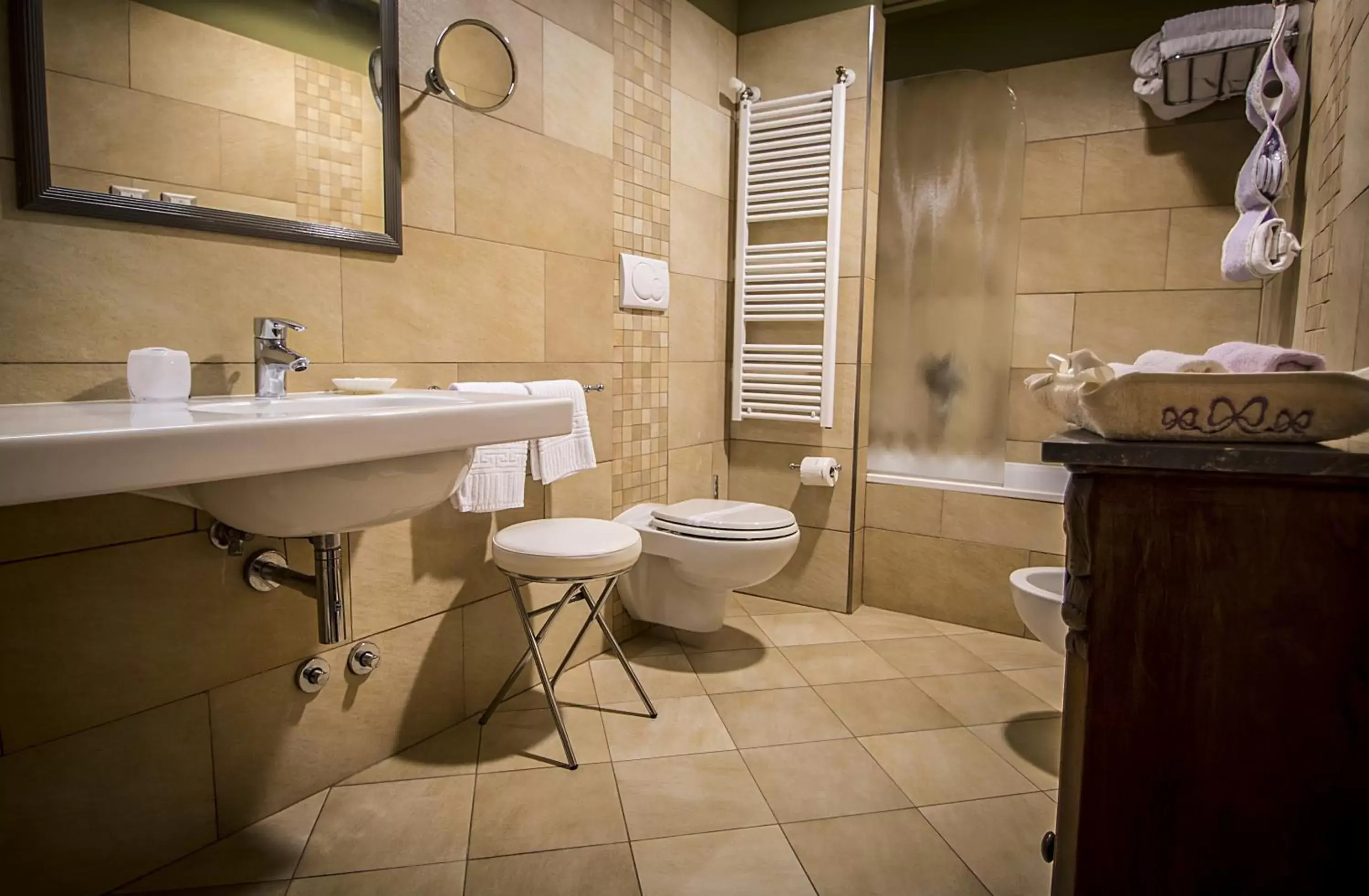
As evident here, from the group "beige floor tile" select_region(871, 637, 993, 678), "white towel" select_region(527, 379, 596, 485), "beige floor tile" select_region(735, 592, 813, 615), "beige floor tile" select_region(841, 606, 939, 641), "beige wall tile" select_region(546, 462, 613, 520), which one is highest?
"white towel" select_region(527, 379, 596, 485)

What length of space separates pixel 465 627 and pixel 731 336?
1595 millimetres

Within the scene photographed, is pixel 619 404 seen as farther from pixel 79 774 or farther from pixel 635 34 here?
pixel 79 774

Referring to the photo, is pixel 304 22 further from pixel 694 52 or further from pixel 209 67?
pixel 694 52

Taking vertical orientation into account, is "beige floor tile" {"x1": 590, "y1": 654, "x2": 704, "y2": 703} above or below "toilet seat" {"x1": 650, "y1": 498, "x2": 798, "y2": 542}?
below

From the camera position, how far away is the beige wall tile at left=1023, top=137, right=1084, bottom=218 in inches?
116

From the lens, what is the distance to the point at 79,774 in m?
1.31

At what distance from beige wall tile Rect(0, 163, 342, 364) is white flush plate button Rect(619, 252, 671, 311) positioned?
0.99 metres

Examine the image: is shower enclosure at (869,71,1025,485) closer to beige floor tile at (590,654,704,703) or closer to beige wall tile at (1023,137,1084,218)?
beige wall tile at (1023,137,1084,218)

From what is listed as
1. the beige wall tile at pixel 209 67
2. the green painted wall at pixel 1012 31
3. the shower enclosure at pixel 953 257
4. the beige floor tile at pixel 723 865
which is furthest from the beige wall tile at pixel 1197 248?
the beige wall tile at pixel 209 67

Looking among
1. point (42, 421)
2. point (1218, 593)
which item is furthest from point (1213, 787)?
point (42, 421)

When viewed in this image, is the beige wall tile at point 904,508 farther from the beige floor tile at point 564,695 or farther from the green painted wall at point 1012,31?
the green painted wall at point 1012,31

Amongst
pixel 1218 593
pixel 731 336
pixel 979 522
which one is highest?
pixel 731 336

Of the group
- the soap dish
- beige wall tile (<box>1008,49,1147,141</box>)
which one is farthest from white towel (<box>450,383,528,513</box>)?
beige wall tile (<box>1008,49,1147,141</box>)

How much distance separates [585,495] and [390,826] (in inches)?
41.6
